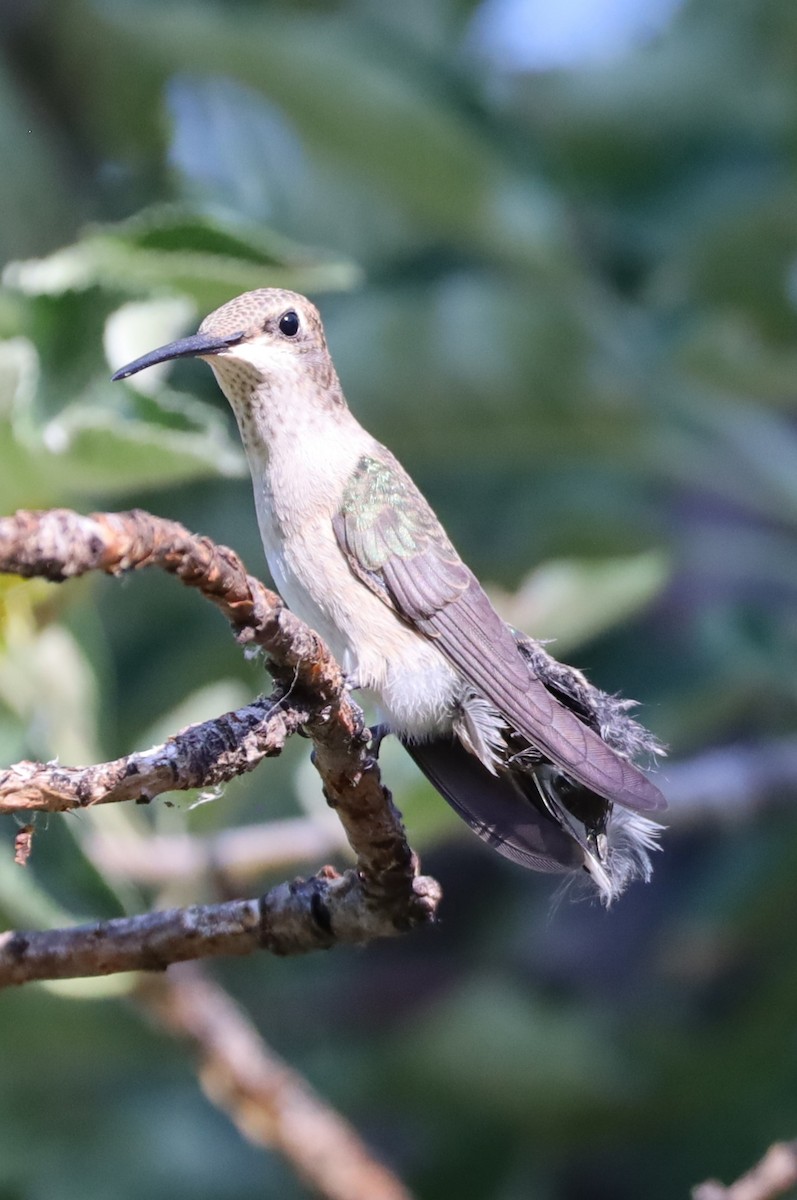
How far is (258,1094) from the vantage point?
2.64 m

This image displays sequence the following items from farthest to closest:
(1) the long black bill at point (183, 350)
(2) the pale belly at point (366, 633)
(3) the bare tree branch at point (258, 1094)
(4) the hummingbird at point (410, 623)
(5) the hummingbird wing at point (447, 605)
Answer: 1. (3) the bare tree branch at point (258, 1094)
2. (2) the pale belly at point (366, 633)
3. (4) the hummingbird at point (410, 623)
4. (1) the long black bill at point (183, 350)
5. (5) the hummingbird wing at point (447, 605)

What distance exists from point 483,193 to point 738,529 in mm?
2173

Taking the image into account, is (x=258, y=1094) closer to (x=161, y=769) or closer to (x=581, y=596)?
(x=581, y=596)

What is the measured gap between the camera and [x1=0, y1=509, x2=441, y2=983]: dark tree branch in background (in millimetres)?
1132

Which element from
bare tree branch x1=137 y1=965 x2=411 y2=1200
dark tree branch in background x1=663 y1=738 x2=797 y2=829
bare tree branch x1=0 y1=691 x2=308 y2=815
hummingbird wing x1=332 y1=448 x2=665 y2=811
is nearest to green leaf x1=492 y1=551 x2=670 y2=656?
dark tree branch in background x1=663 y1=738 x2=797 y2=829

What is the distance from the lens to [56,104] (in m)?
4.62

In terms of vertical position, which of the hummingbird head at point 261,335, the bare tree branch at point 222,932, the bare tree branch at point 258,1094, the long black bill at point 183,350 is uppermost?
the hummingbird head at point 261,335

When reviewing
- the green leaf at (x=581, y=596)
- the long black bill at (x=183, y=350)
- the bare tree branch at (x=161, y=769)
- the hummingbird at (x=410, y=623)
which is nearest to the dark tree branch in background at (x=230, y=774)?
the bare tree branch at (x=161, y=769)

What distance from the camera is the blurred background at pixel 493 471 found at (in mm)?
3658

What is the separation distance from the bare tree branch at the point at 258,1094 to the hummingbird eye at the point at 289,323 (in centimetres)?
106

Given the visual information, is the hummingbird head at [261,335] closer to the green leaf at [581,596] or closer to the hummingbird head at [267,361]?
the hummingbird head at [267,361]

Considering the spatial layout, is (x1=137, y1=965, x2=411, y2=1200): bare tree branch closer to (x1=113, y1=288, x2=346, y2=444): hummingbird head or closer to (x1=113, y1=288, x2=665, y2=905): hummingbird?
(x1=113, y1=288, x2=665, y2=905): hummingbird

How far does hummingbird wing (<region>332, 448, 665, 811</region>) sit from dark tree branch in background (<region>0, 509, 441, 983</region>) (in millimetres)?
263

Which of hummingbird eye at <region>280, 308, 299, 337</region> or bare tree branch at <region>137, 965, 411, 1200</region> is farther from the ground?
hummingbird eye at <region>280, 308, 299, 337</region>
